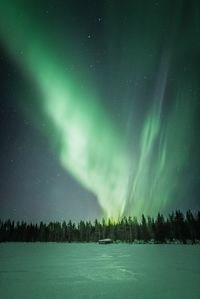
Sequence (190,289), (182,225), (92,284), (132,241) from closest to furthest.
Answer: (190,289) → (92,284) → (182,225) → (132,241)

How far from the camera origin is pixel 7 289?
16.8m

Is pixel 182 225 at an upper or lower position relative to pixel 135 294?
upper

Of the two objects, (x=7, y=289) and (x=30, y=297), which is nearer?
(x=30, y=297)

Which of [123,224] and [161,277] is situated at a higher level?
[123,224]

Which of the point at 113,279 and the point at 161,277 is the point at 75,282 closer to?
the point at 113,279

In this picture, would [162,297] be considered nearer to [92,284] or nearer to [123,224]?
[92,284]

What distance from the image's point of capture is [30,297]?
14.5 meters

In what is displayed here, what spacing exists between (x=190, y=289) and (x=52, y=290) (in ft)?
30.1

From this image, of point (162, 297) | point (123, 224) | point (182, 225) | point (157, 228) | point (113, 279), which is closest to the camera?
point (162, 297)

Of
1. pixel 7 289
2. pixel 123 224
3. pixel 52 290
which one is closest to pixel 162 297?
pixel 52 290

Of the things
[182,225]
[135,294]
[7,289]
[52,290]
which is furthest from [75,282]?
[182,225]

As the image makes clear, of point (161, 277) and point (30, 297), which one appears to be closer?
point (30, 297)

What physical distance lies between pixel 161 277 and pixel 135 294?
737 centimetres

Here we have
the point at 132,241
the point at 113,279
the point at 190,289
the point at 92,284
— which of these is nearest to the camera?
the point at 190,289
